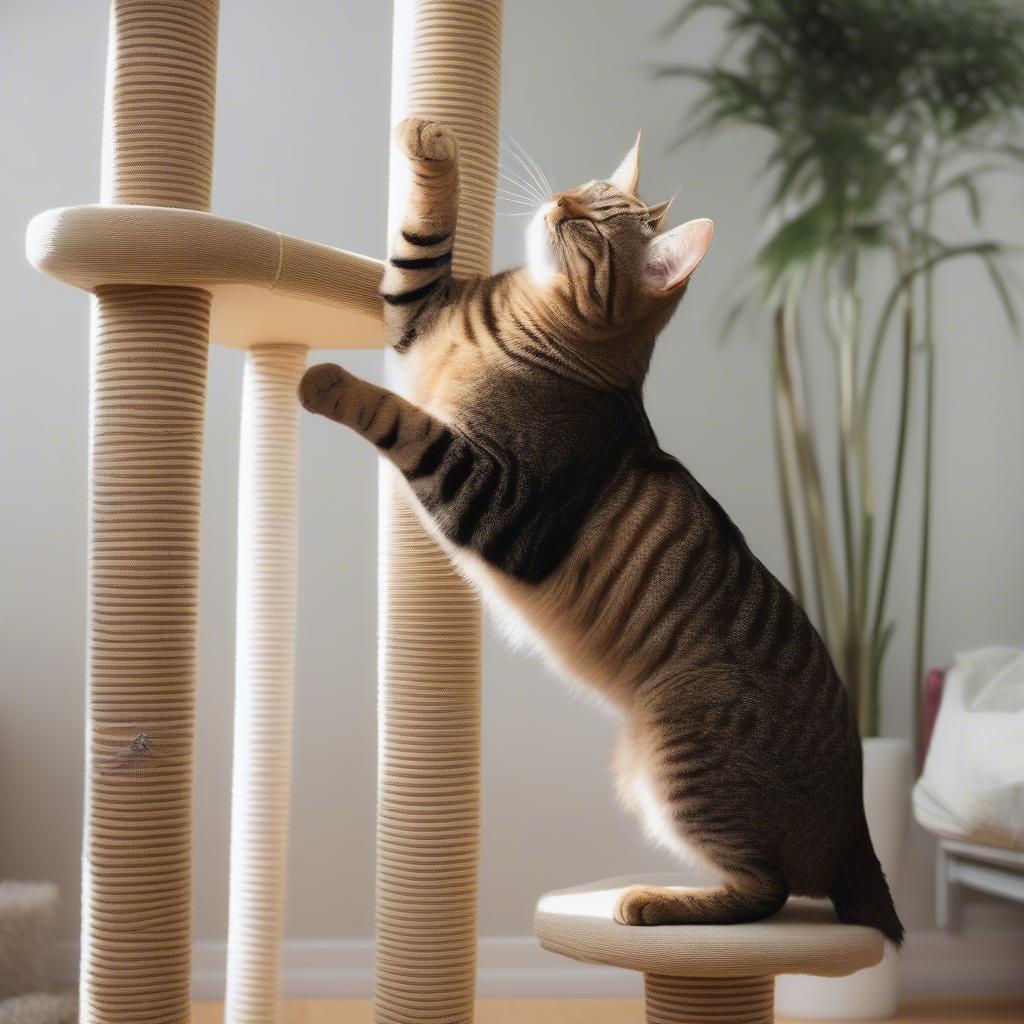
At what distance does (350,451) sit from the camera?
2.34 meters

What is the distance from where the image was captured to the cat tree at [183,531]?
1.21 m

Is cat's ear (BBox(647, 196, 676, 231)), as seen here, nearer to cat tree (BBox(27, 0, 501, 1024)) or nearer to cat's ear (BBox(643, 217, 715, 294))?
cat's ear (BBox(643, 217, 715, 294))

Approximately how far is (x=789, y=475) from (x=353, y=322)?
48.3 inches

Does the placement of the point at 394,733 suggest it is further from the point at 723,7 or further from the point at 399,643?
the point at 723,7

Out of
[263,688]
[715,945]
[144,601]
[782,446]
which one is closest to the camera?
[715,945]

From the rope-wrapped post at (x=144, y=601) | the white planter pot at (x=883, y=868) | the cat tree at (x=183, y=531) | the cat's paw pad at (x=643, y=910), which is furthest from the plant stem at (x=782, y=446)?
the rope-wrapped post at (x=144, y=601)

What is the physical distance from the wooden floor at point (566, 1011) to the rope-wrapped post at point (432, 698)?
84 cm

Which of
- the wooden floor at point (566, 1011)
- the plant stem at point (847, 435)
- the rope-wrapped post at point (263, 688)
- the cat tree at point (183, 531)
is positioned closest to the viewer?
the cat tree at point (183, 531)

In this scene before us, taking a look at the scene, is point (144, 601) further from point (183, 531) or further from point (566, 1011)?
point (566, 1011)

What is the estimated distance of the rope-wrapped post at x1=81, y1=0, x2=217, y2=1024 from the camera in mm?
1217

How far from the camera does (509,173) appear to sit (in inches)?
92.0

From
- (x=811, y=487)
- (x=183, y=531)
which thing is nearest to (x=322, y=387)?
(x=183, y=531)

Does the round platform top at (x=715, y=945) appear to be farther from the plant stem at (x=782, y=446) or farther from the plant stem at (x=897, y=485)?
the plant stem at (x=782, y=446)

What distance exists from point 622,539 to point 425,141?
44 cm
